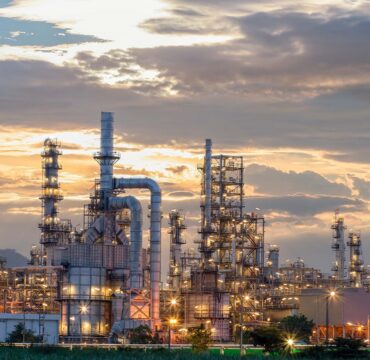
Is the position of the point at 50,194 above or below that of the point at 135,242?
above

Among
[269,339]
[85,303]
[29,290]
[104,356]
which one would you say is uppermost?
[29,290]

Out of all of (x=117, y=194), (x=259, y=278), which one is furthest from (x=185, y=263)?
(x=117, y=194)

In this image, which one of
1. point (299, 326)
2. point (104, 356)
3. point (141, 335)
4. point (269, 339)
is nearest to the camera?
point (104, 356)

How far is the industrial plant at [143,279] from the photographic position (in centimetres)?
10262

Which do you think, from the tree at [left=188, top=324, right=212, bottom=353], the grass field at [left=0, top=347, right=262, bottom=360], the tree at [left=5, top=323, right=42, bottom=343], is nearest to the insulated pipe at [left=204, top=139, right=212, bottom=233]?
the tree at [left=5, top=323, right=42, bottom=343]

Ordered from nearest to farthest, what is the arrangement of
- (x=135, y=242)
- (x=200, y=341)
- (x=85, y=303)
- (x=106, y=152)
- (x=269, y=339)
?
(x=269, y=339), (x=200, y=341), (x=135, y=242), (x=85, y=303), (x=106, y=152)

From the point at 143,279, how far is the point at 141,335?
16581mm

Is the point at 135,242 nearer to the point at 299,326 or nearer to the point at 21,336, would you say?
the point at 21,336

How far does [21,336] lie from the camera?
94.9 metres

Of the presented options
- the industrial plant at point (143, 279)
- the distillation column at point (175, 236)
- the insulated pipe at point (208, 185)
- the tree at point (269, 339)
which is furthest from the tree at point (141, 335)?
the distillation column at point (175, 236)

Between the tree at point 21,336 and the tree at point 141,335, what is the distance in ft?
26.1

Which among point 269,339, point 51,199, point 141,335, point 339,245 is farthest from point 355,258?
point 269,339

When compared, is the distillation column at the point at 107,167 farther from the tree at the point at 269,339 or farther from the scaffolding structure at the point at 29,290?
the tree at the point at 269,339

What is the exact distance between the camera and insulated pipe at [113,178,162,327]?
337 feet
